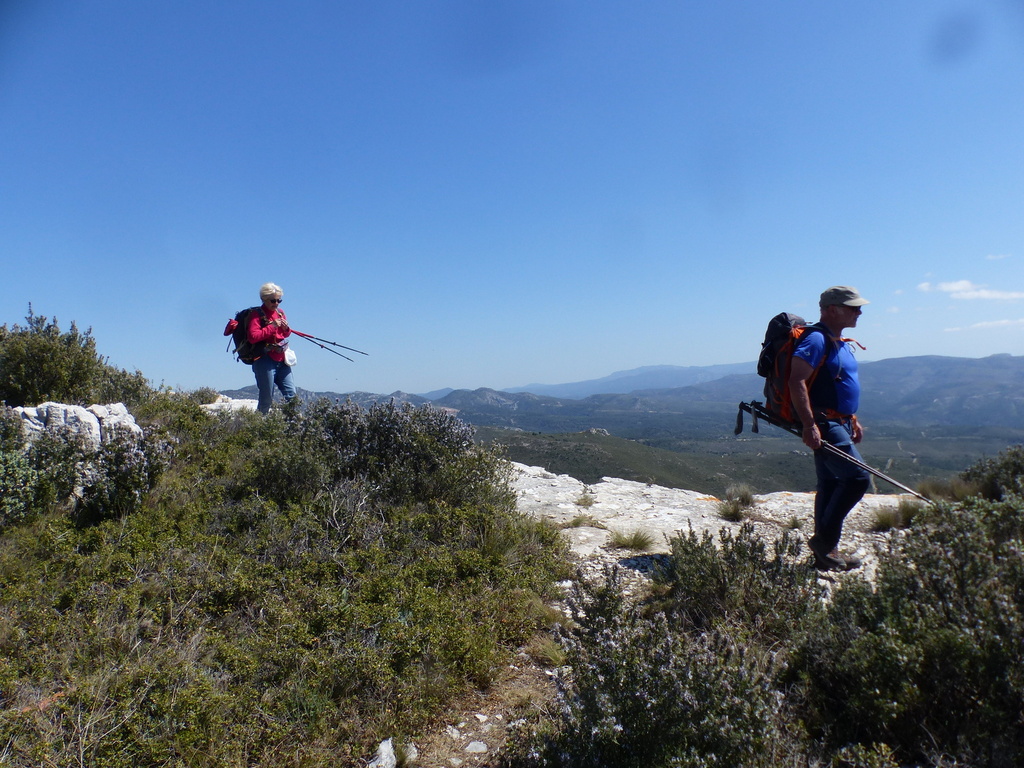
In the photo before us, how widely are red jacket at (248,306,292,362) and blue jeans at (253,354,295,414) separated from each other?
0.52ft

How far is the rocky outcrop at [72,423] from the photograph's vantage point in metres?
5.34

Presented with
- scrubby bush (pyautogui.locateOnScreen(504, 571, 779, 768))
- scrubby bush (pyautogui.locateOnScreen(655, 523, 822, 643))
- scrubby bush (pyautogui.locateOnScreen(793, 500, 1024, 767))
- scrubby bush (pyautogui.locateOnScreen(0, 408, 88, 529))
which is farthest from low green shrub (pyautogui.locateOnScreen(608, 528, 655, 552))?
scrubby bush (pyautogui.locateOnScreen(0, 408, 88, 529))

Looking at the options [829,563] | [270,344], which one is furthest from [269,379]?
[829,563]

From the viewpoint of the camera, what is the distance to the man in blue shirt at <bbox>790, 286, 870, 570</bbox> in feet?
14.1

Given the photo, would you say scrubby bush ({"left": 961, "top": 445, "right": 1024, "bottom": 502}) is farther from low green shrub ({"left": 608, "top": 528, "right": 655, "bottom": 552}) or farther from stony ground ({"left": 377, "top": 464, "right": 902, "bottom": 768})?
low green shrub ({"left": 608, "top": 528, "right": 655, "bottom": 552})

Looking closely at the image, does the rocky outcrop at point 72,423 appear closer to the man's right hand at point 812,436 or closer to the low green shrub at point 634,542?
the low green shrub at point 634,542

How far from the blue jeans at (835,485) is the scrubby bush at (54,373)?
8712 millimetres

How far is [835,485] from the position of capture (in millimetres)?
4500

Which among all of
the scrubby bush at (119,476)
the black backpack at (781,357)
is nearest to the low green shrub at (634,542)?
the black backpack at (781,357)

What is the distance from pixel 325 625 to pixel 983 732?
3.13 metres

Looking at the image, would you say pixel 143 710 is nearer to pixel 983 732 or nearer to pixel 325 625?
pixel 325 625

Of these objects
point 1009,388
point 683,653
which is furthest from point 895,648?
point 1009,388

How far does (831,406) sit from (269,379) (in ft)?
24.4

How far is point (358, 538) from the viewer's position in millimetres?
4520
